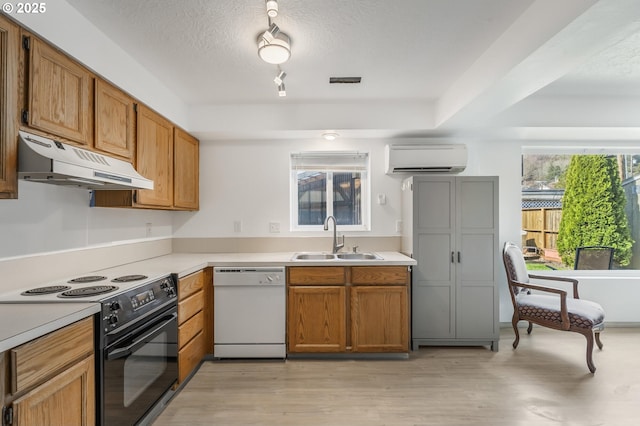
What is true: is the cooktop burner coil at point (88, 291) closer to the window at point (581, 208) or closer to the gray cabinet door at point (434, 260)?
the gray cabinet door at point (434, 260)

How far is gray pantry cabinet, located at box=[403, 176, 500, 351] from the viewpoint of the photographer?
9.71 ft

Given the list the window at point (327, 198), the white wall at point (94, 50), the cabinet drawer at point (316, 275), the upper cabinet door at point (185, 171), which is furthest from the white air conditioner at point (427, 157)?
the white wall at point (94, 50)

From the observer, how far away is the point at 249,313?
2.75 m

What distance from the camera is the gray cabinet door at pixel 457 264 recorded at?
296cm

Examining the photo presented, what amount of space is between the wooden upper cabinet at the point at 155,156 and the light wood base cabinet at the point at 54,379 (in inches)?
47.5

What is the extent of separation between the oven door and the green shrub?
13.8ft

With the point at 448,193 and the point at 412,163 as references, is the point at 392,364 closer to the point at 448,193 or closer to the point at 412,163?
the point at 448,193

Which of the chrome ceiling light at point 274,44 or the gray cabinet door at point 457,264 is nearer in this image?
the chrome ceiling light at point 274,44

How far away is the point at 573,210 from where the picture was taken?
364 cm

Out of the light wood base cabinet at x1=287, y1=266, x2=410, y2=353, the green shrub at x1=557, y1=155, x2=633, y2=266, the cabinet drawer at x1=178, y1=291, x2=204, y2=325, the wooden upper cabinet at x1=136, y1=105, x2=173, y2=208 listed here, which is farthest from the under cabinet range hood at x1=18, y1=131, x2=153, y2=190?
the green shrub at x1=557, y1=155, x2=633, y2=266

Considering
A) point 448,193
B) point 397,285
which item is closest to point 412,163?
point 448,193

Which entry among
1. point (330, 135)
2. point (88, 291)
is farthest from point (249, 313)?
point (330, 135)

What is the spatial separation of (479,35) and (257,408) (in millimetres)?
2822

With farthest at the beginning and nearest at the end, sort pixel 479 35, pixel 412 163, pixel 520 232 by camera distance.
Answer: pixel 520 232
pixel 412 163
pixel 479 35
